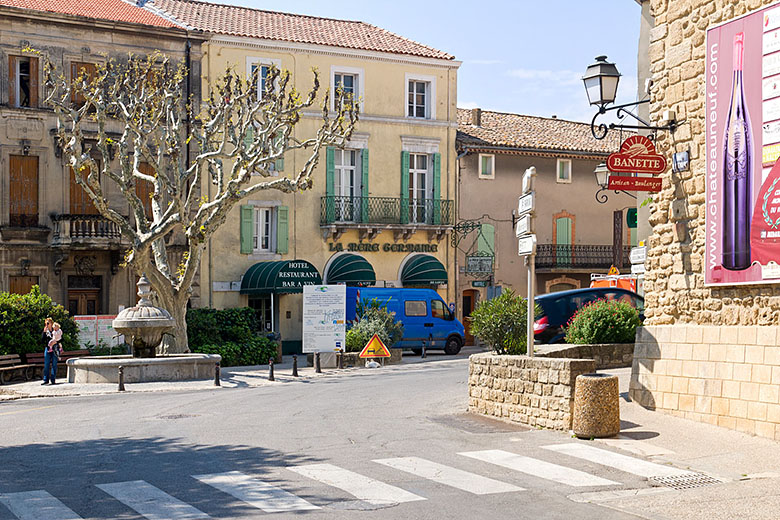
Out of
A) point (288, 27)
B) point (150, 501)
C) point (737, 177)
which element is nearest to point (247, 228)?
point (288, 27)

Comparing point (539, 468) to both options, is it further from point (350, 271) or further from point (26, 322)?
point (350, 271)

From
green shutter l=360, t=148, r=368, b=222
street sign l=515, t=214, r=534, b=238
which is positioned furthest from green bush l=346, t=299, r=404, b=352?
street sign l=515, t=214, r=534, b=238

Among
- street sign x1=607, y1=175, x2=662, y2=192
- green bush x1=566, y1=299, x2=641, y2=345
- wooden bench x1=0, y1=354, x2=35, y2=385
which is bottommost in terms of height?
wooden bench x1=0, y1=354, x2=35, y2=385

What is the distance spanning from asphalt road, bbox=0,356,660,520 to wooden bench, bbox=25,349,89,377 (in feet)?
26.3

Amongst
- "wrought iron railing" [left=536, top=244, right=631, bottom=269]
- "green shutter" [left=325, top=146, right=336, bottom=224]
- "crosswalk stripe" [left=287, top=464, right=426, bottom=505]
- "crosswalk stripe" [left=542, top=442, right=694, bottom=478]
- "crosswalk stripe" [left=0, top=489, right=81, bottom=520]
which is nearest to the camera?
"crosswalk stripe" [left=0, top=489, right=81, bottom=520]

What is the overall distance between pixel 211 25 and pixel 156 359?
656 inches

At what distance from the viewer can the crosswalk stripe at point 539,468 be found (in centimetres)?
971

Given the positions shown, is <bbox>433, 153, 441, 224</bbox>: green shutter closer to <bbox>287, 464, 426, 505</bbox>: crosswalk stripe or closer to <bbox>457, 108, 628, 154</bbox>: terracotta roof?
<bbox>457, 108, 628, 154</bbox>: terracotta roof

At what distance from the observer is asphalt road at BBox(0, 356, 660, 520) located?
8.43m

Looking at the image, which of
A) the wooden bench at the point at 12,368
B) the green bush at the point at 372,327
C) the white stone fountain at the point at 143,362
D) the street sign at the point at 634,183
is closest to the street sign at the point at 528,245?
the street sign at the point at 634,183

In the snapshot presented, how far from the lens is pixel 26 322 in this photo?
83.4 ft

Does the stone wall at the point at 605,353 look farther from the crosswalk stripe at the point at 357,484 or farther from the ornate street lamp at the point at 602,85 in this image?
the crosswalk stripe at the point at 357,484

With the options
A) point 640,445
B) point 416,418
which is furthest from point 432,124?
point 640,445

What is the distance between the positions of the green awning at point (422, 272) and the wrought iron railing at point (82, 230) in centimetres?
1091
